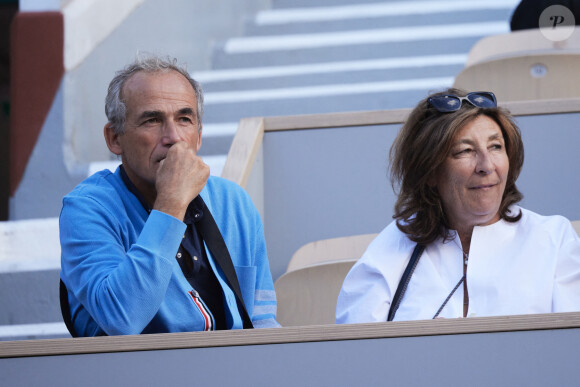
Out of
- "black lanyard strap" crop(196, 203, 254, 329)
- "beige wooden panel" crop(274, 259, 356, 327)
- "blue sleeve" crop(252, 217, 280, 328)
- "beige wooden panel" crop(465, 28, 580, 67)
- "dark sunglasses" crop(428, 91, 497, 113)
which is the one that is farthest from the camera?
"beige wooden panel" crop(465, 28, 580, 67)

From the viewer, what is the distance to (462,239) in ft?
7.06

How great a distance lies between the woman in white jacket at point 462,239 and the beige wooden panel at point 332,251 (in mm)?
446

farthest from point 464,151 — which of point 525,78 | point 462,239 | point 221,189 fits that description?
point 525,78

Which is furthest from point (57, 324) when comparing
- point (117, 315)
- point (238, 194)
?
point (117, 315)

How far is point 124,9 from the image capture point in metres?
4.38

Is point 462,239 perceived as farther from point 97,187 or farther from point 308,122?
point 308,122

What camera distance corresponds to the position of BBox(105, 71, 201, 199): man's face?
78.0 inches

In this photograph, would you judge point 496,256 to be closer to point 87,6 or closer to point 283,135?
point 283,135

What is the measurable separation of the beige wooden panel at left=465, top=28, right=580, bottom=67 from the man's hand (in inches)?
74.7

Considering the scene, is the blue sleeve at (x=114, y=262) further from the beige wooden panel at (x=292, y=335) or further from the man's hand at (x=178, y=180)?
the beige wooden panel at (x=292, y=335)

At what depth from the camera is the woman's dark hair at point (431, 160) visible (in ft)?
7.05

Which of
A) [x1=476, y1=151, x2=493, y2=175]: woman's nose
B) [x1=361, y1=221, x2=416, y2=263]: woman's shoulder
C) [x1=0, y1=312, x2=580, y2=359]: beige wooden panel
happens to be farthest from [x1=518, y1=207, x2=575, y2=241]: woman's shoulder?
[x1=0, y1=312, x2=580, y2=359]: beige wooden panel

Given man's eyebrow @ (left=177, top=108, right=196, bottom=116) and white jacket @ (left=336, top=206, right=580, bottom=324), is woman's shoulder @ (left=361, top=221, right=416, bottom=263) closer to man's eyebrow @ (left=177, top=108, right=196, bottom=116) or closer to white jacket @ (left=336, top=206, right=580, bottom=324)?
white jacket @ (left=336, top=206, right=580, bottom=324)

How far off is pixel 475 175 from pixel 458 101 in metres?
0.19
